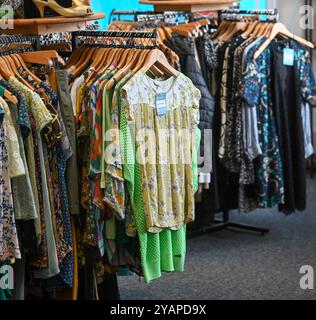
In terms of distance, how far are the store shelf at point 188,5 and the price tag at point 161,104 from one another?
1595mm

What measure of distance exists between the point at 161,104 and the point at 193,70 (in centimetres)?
116

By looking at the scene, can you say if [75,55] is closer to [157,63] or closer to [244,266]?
[157,63]

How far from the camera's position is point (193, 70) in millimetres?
4168

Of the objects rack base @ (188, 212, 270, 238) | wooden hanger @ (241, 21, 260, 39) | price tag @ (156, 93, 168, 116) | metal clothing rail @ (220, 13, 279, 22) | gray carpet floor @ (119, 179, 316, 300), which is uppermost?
metal clothing rail @ (220, 13, 279, 22)

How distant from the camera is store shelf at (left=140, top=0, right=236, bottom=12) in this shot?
4500 millimetres

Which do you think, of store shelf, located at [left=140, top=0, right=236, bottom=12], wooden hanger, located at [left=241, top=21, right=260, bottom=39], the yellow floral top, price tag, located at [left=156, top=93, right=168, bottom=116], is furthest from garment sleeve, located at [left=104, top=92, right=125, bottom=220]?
wooden hanger, located at [left=241, top=21, right=260, bottom=39]

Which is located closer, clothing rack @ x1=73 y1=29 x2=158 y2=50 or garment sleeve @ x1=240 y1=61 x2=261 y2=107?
clothing rack @ x1=73 y1=29 x2=158 y2=50

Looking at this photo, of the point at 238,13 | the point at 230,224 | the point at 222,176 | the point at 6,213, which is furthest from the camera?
the point at 230,224

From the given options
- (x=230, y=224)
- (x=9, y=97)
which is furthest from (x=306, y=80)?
(x=9, y=97)

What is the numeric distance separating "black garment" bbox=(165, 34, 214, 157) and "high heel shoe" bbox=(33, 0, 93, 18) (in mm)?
1198

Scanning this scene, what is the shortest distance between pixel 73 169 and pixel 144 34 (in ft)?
2.44

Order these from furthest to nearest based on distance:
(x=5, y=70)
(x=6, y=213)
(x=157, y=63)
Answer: (x=157, y=63)
(x=5, y=70)
(x=6, y=213)

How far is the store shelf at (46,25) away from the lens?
9.86ft

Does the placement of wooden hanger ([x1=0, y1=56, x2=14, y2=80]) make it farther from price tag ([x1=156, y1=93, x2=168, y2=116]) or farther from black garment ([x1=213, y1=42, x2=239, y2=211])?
black garment ([x1=213, y1=42, x2=239, y2=211])
